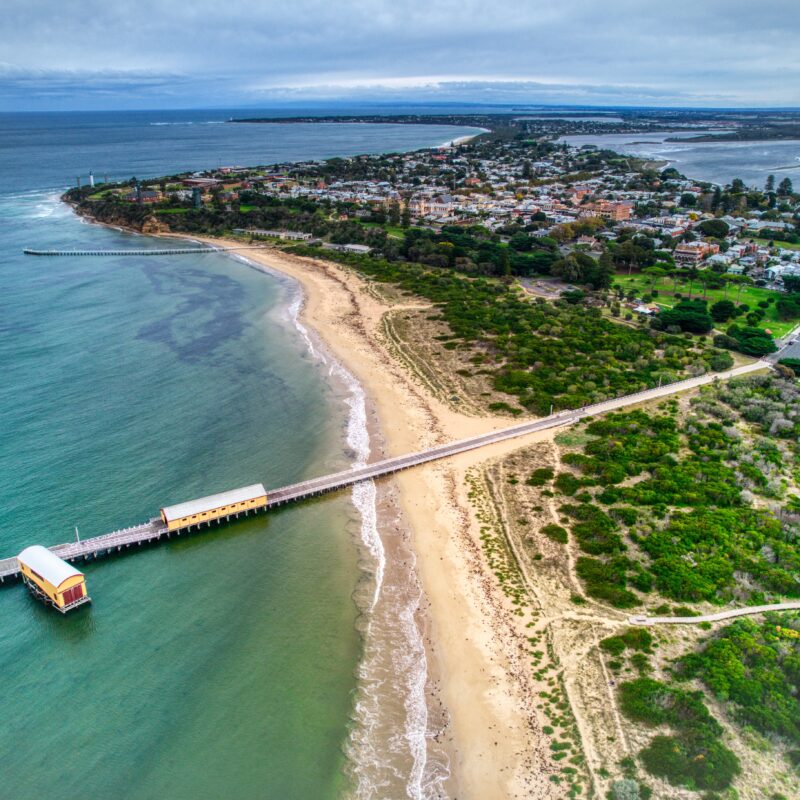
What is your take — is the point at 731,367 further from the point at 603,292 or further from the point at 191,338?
the point at 191,338

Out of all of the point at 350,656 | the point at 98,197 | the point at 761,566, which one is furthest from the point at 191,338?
the point at 98,197

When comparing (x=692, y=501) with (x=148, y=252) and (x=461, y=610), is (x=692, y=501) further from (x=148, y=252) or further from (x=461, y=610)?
(x=148, y=252)

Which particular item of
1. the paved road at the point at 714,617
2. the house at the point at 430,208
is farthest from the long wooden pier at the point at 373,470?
the house at the point at 430,208

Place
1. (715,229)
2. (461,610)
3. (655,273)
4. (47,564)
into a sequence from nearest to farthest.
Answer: (47,564), (461,610), (655,273), (715,229)

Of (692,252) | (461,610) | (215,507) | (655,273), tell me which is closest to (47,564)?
(215,507)

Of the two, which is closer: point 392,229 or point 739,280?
point 739,280

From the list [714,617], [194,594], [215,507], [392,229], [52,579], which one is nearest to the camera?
[714,617]

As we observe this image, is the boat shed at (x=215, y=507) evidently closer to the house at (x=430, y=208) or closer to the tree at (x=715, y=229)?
the house at (x=430, y=208)
